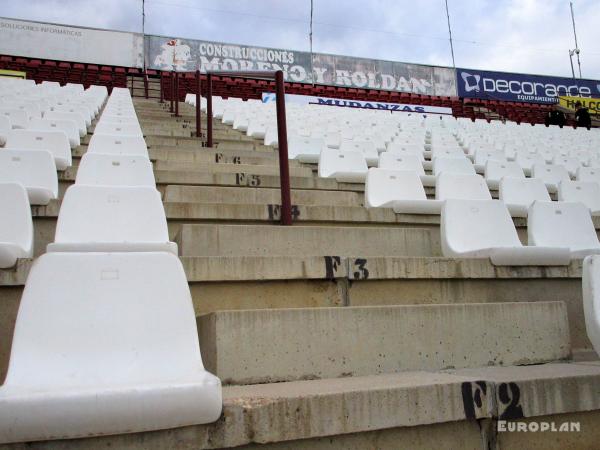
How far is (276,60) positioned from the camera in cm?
1617

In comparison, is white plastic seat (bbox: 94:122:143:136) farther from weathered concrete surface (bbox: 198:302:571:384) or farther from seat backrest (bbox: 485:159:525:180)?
weathered concrete surface (bbox: 198:302:571:384)

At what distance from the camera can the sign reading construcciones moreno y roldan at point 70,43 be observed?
14.2 m

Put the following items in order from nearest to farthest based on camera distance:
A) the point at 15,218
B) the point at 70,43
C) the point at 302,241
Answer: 1. the point at 15,218
2. the point at 302,241
3. the point at 70,43

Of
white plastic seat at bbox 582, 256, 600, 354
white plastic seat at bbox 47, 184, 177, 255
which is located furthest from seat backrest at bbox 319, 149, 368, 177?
white plastic seat at bbox 582, 256, 600, 354

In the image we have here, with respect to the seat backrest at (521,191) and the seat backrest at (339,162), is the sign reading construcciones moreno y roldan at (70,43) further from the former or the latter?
the seat backrest at (521,191)

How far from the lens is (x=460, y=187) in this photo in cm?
334

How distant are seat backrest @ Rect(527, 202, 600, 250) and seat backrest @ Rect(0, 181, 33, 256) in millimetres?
2169

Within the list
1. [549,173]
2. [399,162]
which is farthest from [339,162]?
[549,173]

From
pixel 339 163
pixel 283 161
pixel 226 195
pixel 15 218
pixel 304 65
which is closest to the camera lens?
pixel 15 218

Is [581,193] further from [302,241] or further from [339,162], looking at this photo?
[302,241]

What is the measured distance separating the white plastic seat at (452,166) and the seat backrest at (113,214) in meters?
2.74

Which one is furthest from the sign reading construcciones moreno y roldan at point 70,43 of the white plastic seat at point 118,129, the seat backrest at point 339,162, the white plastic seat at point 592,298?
the white plastic seat at point 592,298

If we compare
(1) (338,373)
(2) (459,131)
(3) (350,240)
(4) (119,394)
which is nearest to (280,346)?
(1) (338,373)

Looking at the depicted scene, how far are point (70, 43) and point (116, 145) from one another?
41.9 ft
